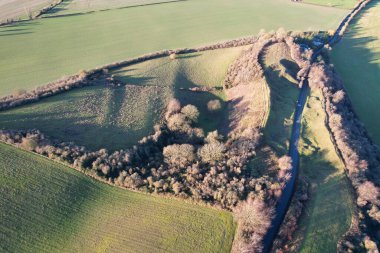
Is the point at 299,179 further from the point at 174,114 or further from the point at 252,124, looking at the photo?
the point at 174,114

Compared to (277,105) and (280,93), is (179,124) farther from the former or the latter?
(280,93)

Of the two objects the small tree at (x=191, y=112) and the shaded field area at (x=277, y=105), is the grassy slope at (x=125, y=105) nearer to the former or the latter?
the small tree at (x=191, y=112)

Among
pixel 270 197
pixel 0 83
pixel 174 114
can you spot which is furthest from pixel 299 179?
pixel 0 83

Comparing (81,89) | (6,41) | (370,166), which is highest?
(6,41)

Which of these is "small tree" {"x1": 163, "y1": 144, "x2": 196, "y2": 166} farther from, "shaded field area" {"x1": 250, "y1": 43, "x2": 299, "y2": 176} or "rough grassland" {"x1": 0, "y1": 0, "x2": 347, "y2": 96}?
"rough grassland" {"x1": 0, "y1": 0, "x2": 347, "y2": 96}

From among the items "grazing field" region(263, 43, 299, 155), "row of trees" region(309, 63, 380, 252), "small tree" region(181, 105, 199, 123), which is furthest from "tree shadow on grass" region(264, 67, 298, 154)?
"small tree" region(181, 105, 199, 123)

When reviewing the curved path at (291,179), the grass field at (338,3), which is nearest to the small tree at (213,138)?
the curved path at (291,179)
